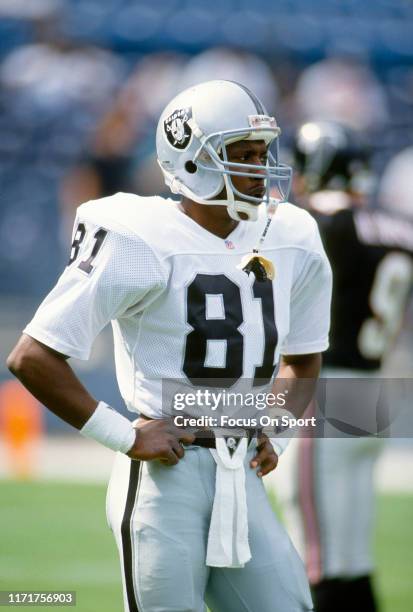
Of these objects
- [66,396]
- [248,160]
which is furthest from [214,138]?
[66,396]

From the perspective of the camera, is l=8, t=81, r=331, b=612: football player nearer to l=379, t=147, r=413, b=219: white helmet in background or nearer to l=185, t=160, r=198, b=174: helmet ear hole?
l=185, t=160, r=198, b=174: helmet ear hole

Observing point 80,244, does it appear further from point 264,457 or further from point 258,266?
point 264,457

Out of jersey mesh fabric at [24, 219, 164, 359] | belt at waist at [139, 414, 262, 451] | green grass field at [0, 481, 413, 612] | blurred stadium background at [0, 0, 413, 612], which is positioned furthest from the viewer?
blurred stadium background at [0, 0, 413, 612]

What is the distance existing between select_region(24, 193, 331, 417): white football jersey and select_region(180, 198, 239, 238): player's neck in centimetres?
3

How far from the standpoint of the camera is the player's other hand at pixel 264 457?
2574 mm

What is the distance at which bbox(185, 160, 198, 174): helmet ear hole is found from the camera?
2.62 metres

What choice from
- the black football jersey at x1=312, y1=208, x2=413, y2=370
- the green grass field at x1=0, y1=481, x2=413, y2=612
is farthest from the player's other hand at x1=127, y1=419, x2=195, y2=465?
the green grass field at x1=0, y1=481, x2=413, y2=612

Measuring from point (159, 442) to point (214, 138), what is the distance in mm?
713

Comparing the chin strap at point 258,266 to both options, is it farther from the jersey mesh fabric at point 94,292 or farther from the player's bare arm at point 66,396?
the player's bare arm at point 66,396

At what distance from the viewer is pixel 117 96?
10078 mm

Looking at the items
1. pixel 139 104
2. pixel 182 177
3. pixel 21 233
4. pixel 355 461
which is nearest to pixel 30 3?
pixel 139 104

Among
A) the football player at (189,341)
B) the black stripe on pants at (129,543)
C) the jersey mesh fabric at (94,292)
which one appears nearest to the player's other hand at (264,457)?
the football player at (189,341)

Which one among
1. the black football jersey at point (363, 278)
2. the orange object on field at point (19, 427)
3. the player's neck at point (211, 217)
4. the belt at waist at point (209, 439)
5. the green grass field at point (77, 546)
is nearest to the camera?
the belt at waist at point (209, 439)

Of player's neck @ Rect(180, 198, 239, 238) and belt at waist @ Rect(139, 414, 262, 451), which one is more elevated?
player's neck @ Rect(180, 198, 239, 238)
